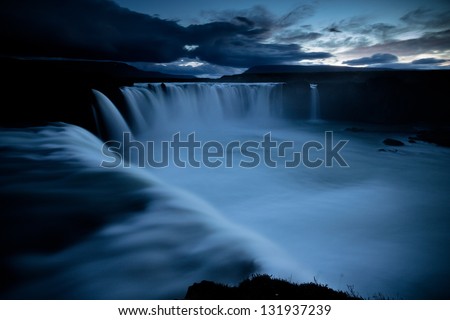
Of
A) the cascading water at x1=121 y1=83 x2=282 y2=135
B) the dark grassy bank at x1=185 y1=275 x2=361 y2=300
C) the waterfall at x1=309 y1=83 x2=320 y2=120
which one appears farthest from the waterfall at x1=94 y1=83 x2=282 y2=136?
the dark grassy bank at x1=185 y1=275 x2=361 y2=300

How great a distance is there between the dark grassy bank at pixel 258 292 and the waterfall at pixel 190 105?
894 centimetres

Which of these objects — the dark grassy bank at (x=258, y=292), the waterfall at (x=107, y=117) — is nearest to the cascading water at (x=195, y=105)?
the waterfall at (x=107, y=117)

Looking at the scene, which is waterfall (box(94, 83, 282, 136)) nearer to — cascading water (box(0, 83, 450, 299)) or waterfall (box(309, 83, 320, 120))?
cascading water (box(0, 83, 450, 299))

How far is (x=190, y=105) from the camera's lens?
54.7 ft

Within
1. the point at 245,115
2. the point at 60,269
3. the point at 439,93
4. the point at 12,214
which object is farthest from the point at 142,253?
the point at 439,93

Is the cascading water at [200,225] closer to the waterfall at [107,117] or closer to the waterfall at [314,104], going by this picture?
the waterfall at [107,117]

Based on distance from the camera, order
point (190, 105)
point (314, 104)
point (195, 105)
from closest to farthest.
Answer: point (190, 105), point (195, 105), point (314, 104)

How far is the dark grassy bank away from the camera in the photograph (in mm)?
2133

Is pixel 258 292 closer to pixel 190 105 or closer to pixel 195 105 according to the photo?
pixel 190 105

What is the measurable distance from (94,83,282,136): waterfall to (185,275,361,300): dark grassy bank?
894 cm

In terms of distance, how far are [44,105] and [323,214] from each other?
352 inches

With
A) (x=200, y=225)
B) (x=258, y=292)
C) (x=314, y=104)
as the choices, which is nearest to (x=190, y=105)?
(x=314, y=104)

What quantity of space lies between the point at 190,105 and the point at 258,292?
50.7 ft

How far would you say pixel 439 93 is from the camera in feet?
65.5
